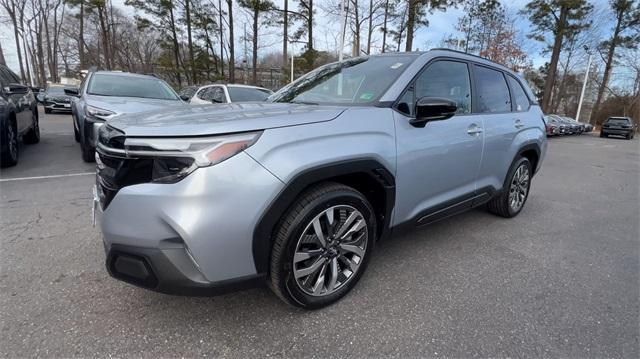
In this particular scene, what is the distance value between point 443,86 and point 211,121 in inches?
78.9

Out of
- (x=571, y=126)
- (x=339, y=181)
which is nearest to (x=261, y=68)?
(x=571, y=126)

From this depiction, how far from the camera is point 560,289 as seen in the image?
2512 millimetres

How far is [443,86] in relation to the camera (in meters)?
2.83

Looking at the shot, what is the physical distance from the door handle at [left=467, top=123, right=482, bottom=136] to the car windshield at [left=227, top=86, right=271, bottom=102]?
6.12 meters

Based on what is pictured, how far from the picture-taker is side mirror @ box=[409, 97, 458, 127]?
2232mm

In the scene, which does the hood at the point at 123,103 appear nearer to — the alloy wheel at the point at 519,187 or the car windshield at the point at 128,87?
the car windshield at the point at 128,87

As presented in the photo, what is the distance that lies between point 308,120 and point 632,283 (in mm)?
2897

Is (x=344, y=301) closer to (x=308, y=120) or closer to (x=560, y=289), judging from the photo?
(x=308, y=120)

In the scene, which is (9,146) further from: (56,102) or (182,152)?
(56,102)

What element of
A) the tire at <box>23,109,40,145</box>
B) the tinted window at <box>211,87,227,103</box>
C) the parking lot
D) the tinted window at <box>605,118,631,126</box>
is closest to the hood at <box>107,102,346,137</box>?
the parking lot

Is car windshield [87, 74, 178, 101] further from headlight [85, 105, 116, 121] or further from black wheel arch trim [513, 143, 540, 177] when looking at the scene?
black wheel arch trim [513, 143, 540, 177]

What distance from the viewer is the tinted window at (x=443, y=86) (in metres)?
2.46

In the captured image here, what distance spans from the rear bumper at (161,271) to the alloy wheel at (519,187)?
138 inches

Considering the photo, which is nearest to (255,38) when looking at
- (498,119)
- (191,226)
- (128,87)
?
(128,87)
